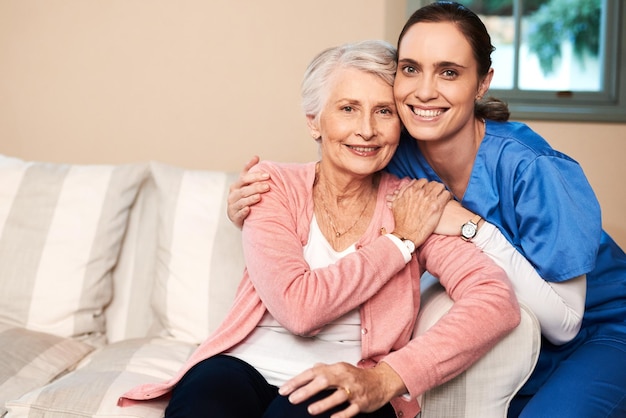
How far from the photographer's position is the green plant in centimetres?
295

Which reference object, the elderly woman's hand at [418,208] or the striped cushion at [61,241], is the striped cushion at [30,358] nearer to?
the striped cushion at [61,241]

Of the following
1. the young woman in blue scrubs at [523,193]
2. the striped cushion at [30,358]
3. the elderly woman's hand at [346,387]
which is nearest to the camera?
the elderly woman's hand at [346,387]

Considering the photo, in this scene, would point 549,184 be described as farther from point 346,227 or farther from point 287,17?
point 287,17

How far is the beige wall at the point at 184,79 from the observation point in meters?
2.73

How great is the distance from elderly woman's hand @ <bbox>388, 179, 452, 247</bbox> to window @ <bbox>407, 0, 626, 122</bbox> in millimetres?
1279

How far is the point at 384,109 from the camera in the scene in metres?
1.70

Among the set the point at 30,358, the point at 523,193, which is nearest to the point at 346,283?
the point at 523,193

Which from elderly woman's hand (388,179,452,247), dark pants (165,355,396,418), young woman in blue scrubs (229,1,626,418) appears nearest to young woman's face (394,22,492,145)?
young woman in blue scrubs (229,1,626,418)

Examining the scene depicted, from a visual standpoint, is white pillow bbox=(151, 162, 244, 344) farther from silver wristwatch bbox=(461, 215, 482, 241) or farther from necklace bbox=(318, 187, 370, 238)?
silver wristwatch bbox=(461, 215, 482, 241)

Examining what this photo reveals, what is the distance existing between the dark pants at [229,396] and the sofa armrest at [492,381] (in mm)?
116

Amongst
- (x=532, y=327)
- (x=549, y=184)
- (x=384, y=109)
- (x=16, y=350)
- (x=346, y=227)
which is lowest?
(x=16, y=350)

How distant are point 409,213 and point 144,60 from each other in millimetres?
1503

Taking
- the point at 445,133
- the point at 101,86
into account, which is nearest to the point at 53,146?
the point at 101,86

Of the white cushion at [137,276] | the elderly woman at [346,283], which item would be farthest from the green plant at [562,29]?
the white cushion at [137,276]
